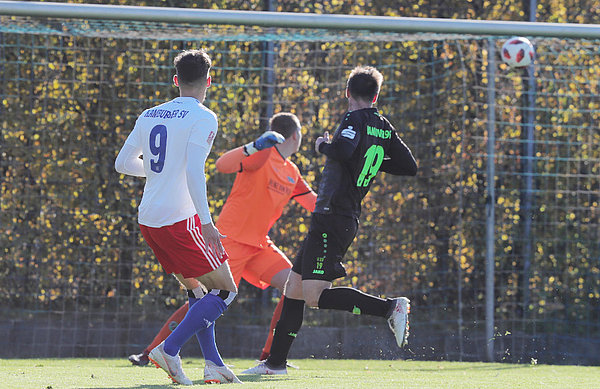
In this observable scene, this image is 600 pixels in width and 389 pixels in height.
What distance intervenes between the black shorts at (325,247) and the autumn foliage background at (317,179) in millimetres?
3541

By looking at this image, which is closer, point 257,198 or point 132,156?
point 132,156

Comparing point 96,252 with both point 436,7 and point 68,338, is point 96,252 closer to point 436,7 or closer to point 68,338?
point 68,338

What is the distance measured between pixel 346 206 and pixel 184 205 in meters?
1.09

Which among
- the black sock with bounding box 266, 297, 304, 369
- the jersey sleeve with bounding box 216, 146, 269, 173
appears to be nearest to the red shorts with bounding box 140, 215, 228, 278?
the black sock with bounding box 266, 297, 304, 369

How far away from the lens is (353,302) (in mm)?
5664

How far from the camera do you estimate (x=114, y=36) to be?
880cm

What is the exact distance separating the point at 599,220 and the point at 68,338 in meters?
5.12

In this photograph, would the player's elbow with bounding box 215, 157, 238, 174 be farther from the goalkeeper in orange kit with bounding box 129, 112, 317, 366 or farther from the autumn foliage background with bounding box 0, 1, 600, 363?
the autumn foliage background with bounding box 0, 1, 600, 363

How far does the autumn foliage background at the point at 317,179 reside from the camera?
9297mm

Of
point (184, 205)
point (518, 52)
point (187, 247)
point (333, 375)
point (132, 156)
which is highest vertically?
point (518, 52)

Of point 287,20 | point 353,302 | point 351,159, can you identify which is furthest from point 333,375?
point 287,20

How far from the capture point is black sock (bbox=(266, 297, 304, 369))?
236 inches

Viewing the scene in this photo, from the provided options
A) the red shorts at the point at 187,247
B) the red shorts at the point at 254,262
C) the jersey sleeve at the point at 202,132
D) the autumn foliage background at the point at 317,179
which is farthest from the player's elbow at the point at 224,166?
the autumn foliage background at the point at 317,179

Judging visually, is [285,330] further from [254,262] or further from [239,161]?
[239,161]
